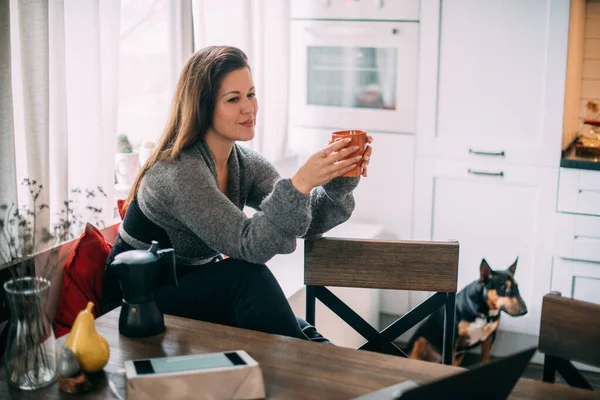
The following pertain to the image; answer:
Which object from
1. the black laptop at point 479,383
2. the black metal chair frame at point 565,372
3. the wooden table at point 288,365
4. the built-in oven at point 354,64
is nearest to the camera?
the black laptop at point 479,383

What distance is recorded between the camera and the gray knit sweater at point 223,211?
175 centimetres

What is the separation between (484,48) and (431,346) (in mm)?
1248

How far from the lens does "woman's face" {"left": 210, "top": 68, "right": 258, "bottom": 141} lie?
202cm

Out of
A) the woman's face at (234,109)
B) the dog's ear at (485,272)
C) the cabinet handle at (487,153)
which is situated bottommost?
the dog's ear at (485,272)

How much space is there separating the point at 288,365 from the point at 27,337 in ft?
1.50

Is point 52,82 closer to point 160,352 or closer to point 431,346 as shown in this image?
point 160,352

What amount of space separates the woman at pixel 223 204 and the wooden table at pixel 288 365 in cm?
21

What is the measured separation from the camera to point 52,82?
206cm

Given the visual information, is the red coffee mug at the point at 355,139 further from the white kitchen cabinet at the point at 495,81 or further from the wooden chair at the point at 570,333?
the white kitchen cabinet at the point at 495,81

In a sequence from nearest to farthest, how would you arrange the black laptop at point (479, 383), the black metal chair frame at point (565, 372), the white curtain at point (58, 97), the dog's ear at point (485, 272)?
1. the black laptop at point (479, 383)
2. the black metal chair frame at point (565, 372)
3. the white curtain at point (58, 97)
4. the dog's ear at point (485, 272)

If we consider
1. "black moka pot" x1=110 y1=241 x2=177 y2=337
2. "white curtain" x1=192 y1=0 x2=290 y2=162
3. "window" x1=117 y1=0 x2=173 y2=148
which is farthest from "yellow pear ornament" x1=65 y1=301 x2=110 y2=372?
"white curtain" x1=192 y1=0 x2=290 y2=162

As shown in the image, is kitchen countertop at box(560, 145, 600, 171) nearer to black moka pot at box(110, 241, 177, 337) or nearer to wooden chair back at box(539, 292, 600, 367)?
wooden chair back at box(539, 292, 600, 367)

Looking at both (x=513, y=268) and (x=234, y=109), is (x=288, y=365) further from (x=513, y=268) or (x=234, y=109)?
(x=513, y=268)

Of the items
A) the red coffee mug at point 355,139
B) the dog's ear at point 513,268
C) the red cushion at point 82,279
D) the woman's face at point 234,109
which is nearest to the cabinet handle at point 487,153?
the dog's ear at point 513,268
